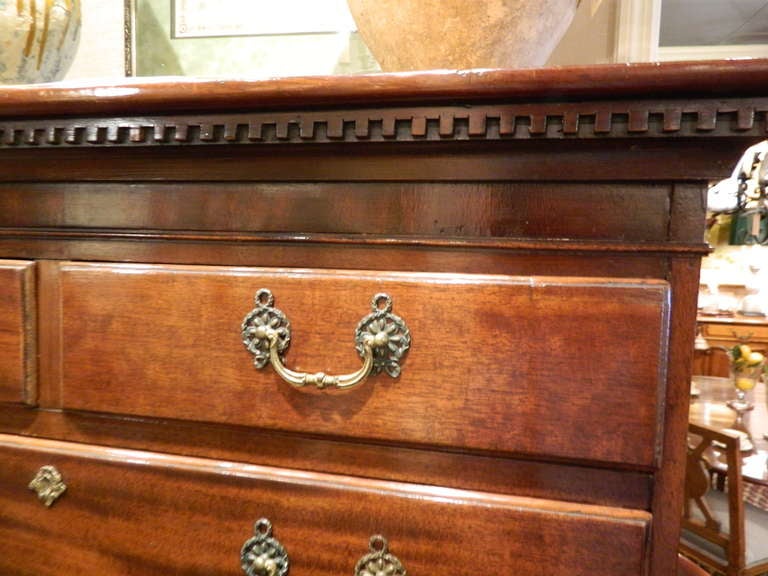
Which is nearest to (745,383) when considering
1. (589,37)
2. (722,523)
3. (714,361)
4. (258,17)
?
(722,523)

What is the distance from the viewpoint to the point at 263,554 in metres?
0.44

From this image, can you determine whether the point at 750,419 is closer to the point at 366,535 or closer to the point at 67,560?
the point at 366,535

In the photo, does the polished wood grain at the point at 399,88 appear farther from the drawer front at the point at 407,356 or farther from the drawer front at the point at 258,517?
the drawer front at the point at 258,517

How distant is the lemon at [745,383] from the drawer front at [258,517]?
1938mm

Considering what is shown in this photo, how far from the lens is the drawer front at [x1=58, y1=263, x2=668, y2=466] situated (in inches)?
15.0

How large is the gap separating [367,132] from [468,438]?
24cm

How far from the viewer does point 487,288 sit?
15.5 inches

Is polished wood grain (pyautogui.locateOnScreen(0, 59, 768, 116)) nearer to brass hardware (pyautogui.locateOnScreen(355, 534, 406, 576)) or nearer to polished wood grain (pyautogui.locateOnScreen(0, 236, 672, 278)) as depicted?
polished wood grain (pyautogui.locateOnScreen(0, 236, 672, 278))

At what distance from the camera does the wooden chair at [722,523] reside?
4.32ft

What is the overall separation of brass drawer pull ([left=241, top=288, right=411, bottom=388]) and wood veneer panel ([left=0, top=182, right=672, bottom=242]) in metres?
0.07

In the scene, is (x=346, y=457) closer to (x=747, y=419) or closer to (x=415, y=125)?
(x=415, y=125)

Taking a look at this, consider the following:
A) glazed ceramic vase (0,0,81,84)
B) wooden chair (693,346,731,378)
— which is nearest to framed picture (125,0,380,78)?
glazed ceramic vase (0,0,81,84)

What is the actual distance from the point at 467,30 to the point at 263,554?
527mm

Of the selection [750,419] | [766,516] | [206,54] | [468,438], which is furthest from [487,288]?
[750,419]
